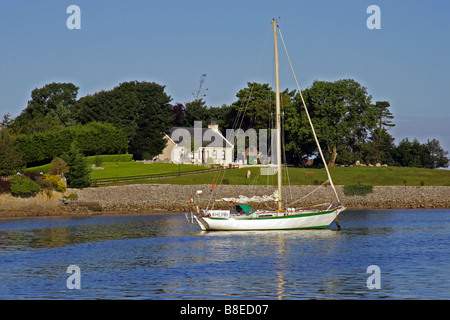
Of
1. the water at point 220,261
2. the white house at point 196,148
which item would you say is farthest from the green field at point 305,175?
the water at point 220,261

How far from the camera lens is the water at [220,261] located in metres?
→ 24.8

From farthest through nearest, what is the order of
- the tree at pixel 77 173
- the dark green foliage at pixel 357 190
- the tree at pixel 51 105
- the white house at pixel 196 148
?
1. the tree at pixel 51 105
2. the white house at pixel 196 148
3. the dark green foliage at pixel 357 190
4. the tree at pixel 77 173

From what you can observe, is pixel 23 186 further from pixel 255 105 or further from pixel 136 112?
pixel 255 105

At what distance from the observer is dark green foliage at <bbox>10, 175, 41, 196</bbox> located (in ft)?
210

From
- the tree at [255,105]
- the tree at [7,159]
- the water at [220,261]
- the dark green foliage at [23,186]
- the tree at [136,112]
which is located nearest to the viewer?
the water at [220,261]

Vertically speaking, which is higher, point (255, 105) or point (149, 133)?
point (255, 105)

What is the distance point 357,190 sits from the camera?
76250mm

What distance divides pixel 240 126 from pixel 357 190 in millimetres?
41873

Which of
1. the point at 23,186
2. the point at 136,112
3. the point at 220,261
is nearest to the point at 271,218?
the point at 220,261

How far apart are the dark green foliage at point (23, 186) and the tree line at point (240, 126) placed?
20.5 meters

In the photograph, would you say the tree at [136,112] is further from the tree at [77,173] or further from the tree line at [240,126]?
the tree at [77,173]
